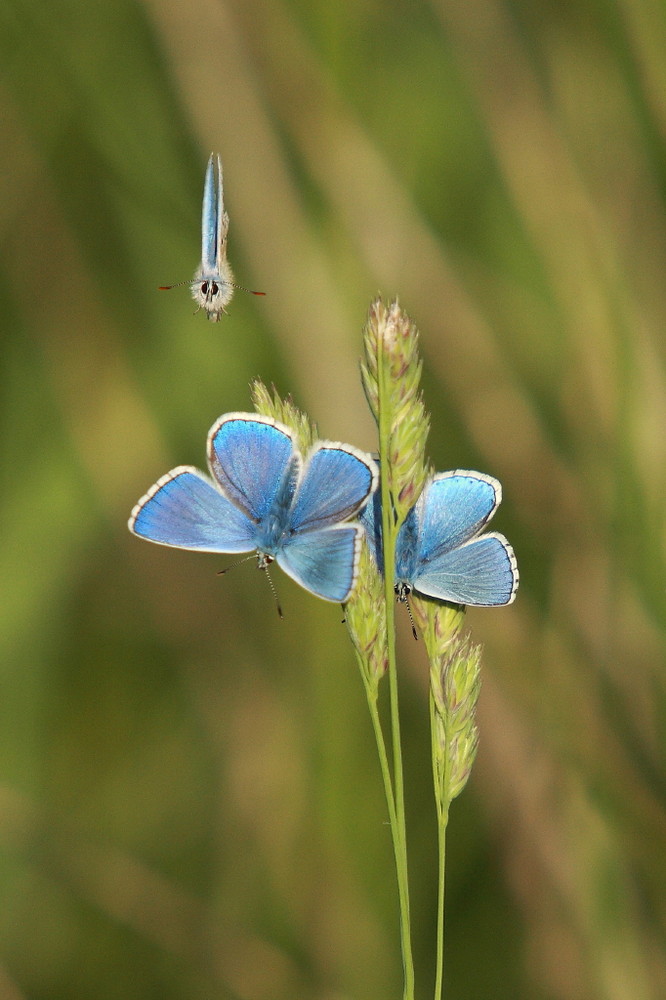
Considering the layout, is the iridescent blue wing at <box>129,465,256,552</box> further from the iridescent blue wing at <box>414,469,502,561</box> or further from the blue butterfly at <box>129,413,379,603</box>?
the iridescent blue wing at <box>414,469,502,561</box>

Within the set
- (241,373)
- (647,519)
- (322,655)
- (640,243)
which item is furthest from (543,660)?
(640,243)

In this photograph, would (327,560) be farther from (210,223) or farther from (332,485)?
(210,223)

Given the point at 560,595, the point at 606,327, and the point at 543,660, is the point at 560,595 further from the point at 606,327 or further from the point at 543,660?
the point at 606,327

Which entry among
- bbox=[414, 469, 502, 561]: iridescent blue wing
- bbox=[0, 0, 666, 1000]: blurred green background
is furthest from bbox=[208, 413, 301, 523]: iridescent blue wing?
bbox=[0, 0, 666, 1000]: blurred green background

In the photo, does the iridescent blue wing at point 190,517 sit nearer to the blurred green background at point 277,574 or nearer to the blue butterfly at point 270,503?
the blue butterfly at point 270,503

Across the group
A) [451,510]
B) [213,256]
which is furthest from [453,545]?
[213,256]

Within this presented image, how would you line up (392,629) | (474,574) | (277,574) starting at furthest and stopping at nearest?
(277,574) → (474,574) → (392,629)

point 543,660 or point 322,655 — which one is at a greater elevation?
point 322,655
